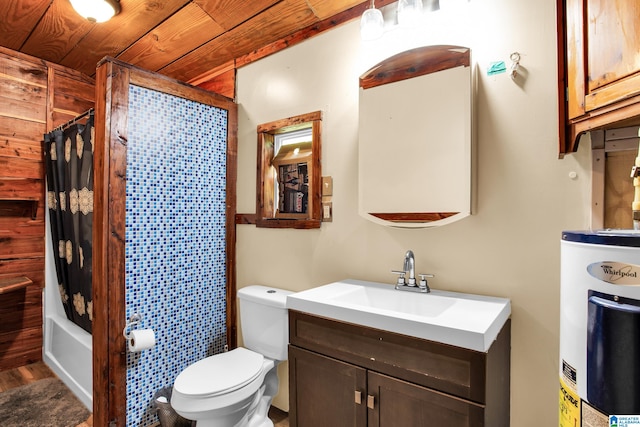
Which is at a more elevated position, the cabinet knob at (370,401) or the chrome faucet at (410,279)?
the chrome faucet at (410,279)

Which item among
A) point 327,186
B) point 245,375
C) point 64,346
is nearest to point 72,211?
point 64,346

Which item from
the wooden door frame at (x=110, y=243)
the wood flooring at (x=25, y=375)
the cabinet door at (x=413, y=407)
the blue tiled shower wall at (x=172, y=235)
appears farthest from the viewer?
the wood flooring at (x=25, y=375)

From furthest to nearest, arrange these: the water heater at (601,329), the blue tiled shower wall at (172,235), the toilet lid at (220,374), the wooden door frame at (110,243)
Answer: the blue tiled shower wall at (172,235) < the wooden door frame at (110,243) < the toilet lid at (220,374) < the water heater at (601,329)

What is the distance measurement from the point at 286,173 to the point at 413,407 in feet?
5.00

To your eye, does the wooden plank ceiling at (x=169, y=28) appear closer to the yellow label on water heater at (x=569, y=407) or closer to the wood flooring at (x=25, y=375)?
the yellow label on water heater at (x=569, y=407)

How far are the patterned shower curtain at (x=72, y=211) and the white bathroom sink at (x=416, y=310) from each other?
1567 mm

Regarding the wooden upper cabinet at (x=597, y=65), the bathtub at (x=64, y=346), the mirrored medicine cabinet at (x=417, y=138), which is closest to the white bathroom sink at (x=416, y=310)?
the mirrored medicine cabinet at (x=417, y=138)

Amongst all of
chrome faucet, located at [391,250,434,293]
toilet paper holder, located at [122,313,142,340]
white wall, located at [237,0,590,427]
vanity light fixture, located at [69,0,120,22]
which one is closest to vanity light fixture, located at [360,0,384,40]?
white wall, located at [237,0,590,427]

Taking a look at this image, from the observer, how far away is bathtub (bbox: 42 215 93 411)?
6.98ft

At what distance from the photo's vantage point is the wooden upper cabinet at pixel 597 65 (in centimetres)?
86

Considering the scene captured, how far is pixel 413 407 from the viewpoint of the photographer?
43.3 inches

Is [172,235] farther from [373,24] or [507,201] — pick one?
[507,201]

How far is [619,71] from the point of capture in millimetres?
889

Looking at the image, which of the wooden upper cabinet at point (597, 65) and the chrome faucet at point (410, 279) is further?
the chrome faucet at point (410, 279)
